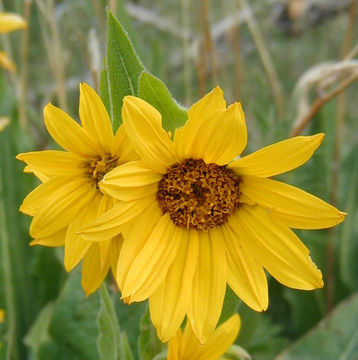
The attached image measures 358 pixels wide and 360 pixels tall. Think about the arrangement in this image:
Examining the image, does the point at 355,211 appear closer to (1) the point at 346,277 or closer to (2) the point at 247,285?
(1) the point at 346,277

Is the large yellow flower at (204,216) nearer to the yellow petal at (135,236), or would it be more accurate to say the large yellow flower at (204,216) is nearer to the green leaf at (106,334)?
the yellow petal at (135,236)

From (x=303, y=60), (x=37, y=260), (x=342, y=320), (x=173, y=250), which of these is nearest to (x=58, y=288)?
→ (x=37, y=260)

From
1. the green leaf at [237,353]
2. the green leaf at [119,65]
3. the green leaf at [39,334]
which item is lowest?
the green leaf at [39,334]

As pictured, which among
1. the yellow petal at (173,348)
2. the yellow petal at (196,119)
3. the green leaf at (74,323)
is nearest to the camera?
the yellow petal at (196,119)

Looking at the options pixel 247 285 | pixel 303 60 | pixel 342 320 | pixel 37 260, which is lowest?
pixel 303 60

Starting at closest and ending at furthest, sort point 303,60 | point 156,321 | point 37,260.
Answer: point 156,321
point 37,260
point 303,60

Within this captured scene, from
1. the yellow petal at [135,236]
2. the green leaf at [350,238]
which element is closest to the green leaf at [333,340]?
the green leaf at [350,238]

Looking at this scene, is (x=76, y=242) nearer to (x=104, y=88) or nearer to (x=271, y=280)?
(x=104, y=88)
